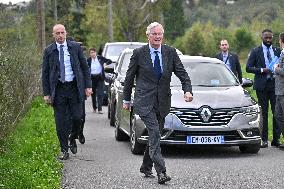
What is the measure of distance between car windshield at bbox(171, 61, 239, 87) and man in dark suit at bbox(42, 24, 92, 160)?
1.92 metres

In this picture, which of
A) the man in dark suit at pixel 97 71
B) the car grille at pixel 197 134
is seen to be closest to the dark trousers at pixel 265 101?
the car grille at pixel 197 134

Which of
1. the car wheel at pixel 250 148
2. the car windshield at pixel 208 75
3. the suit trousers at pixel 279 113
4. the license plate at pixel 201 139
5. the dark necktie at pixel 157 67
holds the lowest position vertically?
the car wheel at pixel 250 148

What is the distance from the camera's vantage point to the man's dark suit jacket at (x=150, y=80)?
952 centimetres

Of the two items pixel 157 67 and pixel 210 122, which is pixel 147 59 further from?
pixel 210 122

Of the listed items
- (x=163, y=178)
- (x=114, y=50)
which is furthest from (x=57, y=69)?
(x=114, y=50)

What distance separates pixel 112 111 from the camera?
16.8 m

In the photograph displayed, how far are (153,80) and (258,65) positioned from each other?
4336 mm

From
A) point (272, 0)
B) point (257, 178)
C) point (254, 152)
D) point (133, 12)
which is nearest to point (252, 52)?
point (254, 152)

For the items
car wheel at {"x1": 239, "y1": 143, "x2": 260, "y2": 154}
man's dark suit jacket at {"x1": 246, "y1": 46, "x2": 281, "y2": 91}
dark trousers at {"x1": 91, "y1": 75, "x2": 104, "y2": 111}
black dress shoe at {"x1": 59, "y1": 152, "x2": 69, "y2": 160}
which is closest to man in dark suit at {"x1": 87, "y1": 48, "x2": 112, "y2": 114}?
dark trousers at {"x1": 91, "y1": 75, "x2": 104, "y2": 111}

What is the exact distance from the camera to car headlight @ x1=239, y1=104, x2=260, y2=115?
1186cm

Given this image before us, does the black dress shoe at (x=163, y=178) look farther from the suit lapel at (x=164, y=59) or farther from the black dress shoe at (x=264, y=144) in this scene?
the black dress shoe at (x=264, y=144)

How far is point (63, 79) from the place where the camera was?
37.5 ft

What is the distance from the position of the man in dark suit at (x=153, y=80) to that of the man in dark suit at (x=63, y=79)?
196 centimetres

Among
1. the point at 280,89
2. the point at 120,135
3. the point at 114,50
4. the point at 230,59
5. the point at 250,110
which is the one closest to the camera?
the point at 250,110
